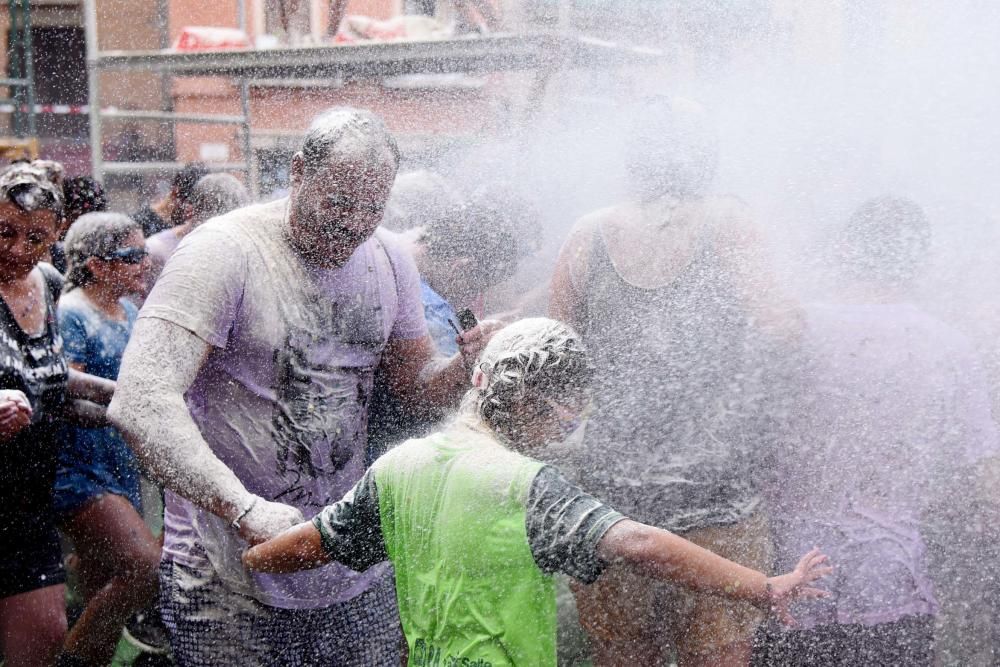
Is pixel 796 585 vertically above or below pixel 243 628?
above

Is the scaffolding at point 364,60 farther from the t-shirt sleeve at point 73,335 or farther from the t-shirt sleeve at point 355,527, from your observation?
the t-shirt sleeve at point 355,527

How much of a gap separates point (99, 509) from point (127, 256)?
1.04 metres

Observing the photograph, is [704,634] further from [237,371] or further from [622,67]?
[622,67]

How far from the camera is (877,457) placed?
298 cm

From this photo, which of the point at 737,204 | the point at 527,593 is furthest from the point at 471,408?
the point at 737,204

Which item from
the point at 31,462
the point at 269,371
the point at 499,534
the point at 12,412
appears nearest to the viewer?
the point at 499,534

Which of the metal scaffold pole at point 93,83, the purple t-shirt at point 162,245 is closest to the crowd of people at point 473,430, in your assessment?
the purple t-shirt at point 162,245

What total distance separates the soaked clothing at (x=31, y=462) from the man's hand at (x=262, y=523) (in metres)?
1.35

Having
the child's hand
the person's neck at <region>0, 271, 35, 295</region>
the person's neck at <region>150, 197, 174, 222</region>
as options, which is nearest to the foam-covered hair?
the child's hand

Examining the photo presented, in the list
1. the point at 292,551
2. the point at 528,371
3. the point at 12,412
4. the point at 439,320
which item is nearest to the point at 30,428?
the point at 12,412

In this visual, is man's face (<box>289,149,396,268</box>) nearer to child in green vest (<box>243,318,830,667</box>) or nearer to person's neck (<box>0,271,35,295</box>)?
child in green vest (<box>243,318,830,667</box>)

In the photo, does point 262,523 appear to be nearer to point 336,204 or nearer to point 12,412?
point 336,204

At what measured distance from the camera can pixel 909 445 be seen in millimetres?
3074

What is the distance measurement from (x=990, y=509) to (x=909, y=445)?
47cm
